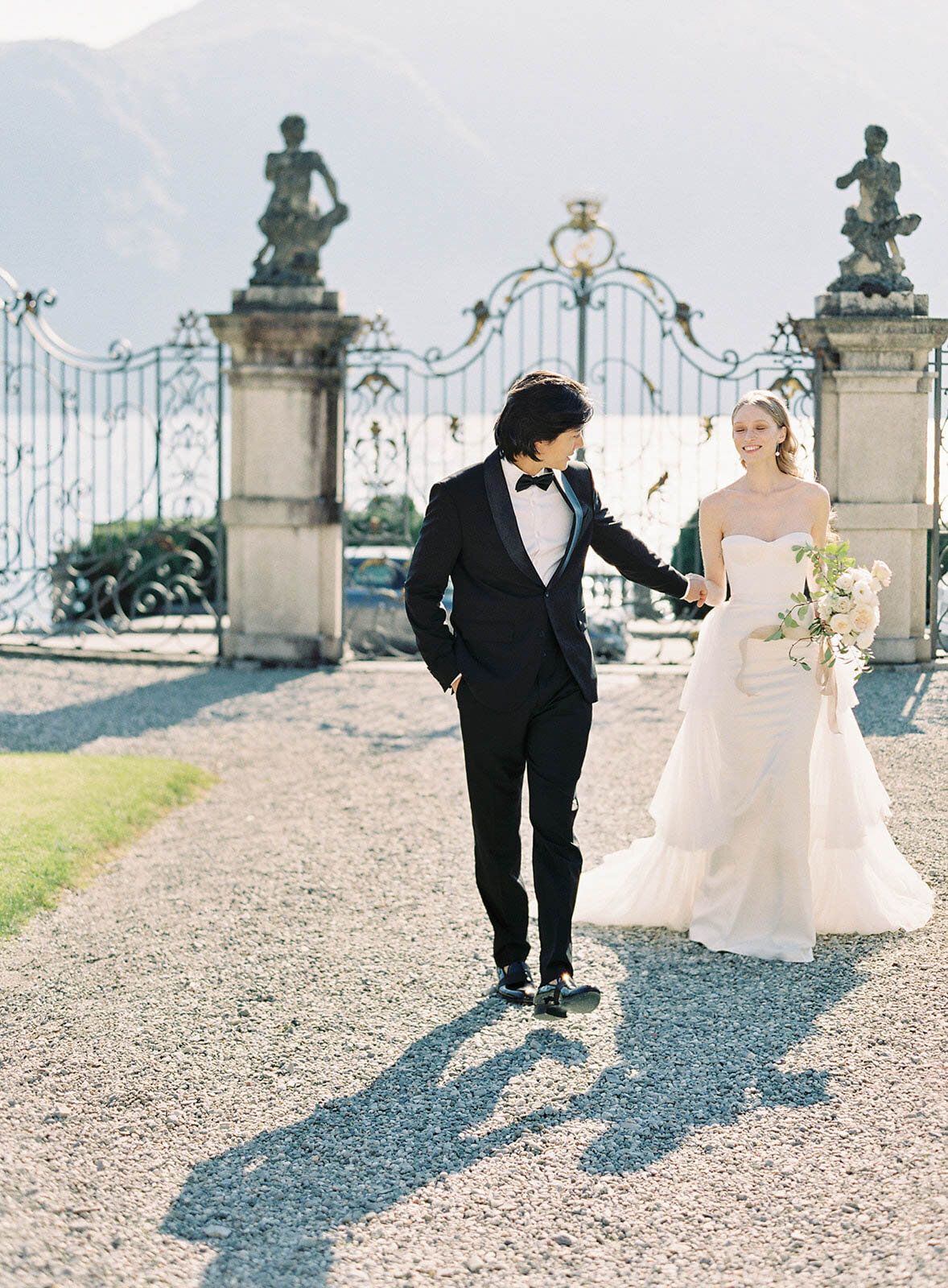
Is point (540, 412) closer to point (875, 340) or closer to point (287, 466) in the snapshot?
point (875, 340)

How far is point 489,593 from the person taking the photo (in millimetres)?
4258

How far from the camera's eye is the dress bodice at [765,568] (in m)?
5.09

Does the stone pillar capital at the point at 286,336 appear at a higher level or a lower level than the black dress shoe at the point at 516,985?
higher

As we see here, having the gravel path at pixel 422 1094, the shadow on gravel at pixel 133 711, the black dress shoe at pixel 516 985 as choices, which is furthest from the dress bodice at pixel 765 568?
the shadow on gravel at pixel 133 711

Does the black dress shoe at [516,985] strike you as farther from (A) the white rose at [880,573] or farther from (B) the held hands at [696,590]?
(A) the white rose at [880,573]

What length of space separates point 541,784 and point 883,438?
7551mm

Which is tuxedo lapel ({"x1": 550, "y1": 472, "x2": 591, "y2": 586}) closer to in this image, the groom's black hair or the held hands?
the groom's black hair

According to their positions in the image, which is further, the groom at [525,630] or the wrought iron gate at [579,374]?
the wrought iron gate at [579,374]

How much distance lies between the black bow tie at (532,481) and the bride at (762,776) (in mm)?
1025

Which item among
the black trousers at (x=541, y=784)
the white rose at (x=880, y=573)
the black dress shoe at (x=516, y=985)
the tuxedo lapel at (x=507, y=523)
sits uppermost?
the tuxedo lapel at (x=507, y=523)

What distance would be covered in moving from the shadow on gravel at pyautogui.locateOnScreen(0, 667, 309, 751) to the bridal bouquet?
543 centimetres

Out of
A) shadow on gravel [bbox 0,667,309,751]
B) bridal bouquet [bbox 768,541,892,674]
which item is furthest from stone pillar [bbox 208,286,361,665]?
bridal bouquet [bbox 768,541,892,674]

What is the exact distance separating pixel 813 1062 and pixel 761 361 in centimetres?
835

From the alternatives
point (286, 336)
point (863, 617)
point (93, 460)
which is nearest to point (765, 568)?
point (863, 617)
